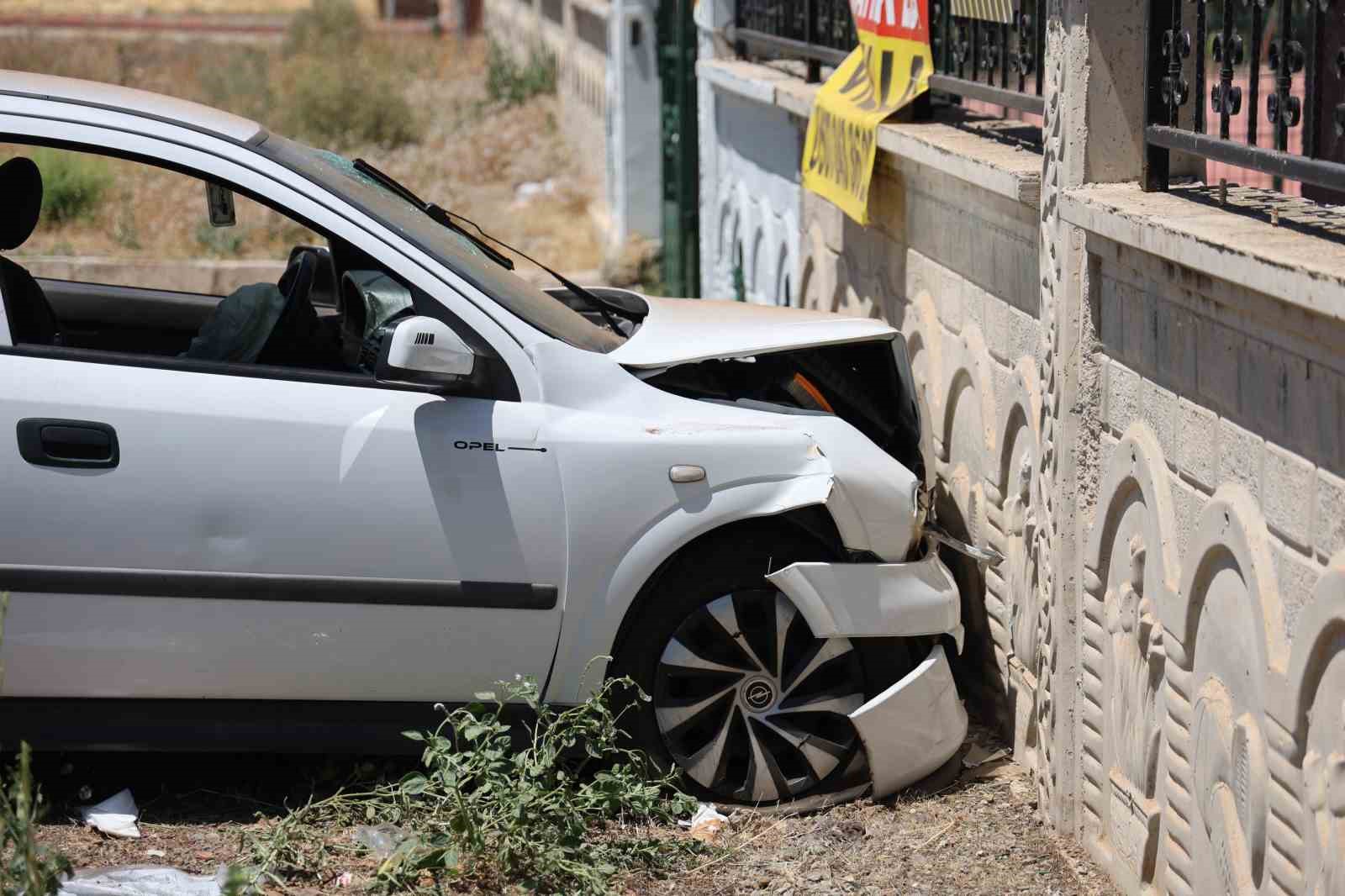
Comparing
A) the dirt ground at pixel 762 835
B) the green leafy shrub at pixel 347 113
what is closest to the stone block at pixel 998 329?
the dirt ground at pixel 762 835

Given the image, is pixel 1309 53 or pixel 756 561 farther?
pixel 756 561

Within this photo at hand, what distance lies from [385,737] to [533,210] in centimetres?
1372

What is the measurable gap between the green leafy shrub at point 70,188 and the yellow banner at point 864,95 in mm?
10313

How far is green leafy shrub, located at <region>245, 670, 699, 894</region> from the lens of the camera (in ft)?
13.5

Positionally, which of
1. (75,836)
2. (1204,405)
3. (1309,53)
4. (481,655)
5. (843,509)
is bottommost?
(75,836)

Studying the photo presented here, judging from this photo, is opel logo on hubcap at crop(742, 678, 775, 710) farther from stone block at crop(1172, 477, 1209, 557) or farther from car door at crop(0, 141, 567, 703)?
stone block at crop(1172, 477, 1209, 557)

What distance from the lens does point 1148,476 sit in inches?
156

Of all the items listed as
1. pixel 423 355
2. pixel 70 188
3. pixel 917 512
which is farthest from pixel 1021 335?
pixel 70 188

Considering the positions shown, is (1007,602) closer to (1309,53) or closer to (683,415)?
(683,415)

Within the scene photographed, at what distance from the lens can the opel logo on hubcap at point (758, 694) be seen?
4.66m

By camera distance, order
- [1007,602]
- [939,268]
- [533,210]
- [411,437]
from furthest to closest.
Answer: [533,210] → [939,268] → [1007,602] → [411,437]

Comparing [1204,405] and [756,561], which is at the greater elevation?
[1204,405]

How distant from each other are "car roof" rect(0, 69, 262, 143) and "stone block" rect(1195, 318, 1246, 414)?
242 cm

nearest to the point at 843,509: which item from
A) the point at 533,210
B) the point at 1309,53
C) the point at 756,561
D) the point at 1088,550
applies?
the point at 756,561
